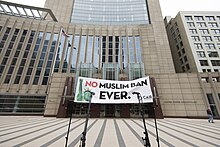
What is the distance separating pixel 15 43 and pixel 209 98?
48046mm

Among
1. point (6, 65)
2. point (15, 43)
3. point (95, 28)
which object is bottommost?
point (6, 65)

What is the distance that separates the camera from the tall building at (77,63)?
22.4m

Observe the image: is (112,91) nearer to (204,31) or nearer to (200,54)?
(200,54)

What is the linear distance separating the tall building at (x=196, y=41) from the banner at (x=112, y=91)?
1400 inches

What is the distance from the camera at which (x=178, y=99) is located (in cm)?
2255

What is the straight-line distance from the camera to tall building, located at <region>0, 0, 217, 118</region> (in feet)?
73.5

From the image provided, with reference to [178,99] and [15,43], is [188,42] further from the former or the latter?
[15,43]

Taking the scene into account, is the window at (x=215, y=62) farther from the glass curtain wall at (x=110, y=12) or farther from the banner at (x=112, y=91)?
the banner at (x=112, y=91)

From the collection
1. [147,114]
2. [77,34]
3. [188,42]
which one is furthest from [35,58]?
[188,42]

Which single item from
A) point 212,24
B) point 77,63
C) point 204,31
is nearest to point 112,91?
point 77,63

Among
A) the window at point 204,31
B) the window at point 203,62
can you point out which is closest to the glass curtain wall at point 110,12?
the window at point 203,62

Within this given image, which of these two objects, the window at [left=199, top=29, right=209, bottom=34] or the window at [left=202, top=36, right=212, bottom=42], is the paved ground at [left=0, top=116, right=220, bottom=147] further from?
the window at [left=199, top=29, right=209, bottom=34]

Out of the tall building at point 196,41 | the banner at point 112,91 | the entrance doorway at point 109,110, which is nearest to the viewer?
the banner at point 112,91

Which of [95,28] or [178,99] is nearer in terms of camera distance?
[178,99]
